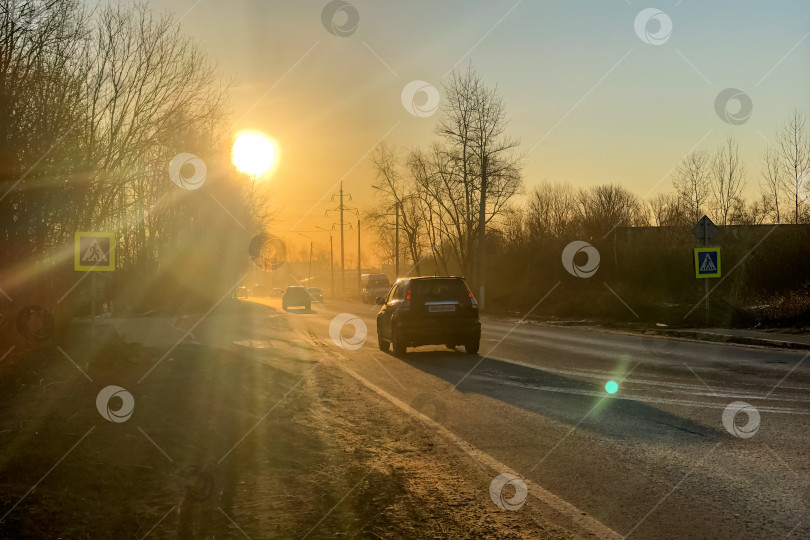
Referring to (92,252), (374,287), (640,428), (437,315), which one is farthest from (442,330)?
(374,287)

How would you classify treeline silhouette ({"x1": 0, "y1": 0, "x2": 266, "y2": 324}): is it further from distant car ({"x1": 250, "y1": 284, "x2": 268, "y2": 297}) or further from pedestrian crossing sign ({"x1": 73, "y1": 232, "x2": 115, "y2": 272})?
distant car ({"x1": 250, "y1": 284, "x2": 268, "y2": 297})

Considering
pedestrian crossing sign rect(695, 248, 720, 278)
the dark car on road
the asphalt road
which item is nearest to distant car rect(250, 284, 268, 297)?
pedestrian crossing sign rect(695, 248, 720, 278)

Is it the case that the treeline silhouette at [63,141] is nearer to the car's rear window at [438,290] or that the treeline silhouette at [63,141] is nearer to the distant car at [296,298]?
the car's rear window at [438,290]

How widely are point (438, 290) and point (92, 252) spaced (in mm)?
7433

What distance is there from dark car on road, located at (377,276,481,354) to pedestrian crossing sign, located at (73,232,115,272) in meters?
6.44

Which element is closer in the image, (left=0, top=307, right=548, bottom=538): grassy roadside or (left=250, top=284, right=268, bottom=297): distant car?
(left=0, top=307, right=548, bottom=538): grassy roadside

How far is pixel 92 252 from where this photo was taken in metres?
15.3

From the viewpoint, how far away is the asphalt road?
4840 mm

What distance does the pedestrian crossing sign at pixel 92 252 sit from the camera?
15203 mm

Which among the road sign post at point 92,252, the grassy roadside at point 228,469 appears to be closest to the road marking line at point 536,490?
the grassy roadside at point 228,469

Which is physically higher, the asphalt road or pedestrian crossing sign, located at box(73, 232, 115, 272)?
pedestrian crossing sign, located at box(73, 232, 115, 272)

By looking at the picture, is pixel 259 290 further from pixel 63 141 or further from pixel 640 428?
pixel 640 428

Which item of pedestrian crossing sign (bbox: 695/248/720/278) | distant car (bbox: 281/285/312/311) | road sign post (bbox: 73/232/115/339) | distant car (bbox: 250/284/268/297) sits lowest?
road sign post (bbox: 73/232/115/339)

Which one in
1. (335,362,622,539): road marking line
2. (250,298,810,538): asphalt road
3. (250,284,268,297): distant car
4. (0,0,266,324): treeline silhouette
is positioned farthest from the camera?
(250,284,268,297): distant car
